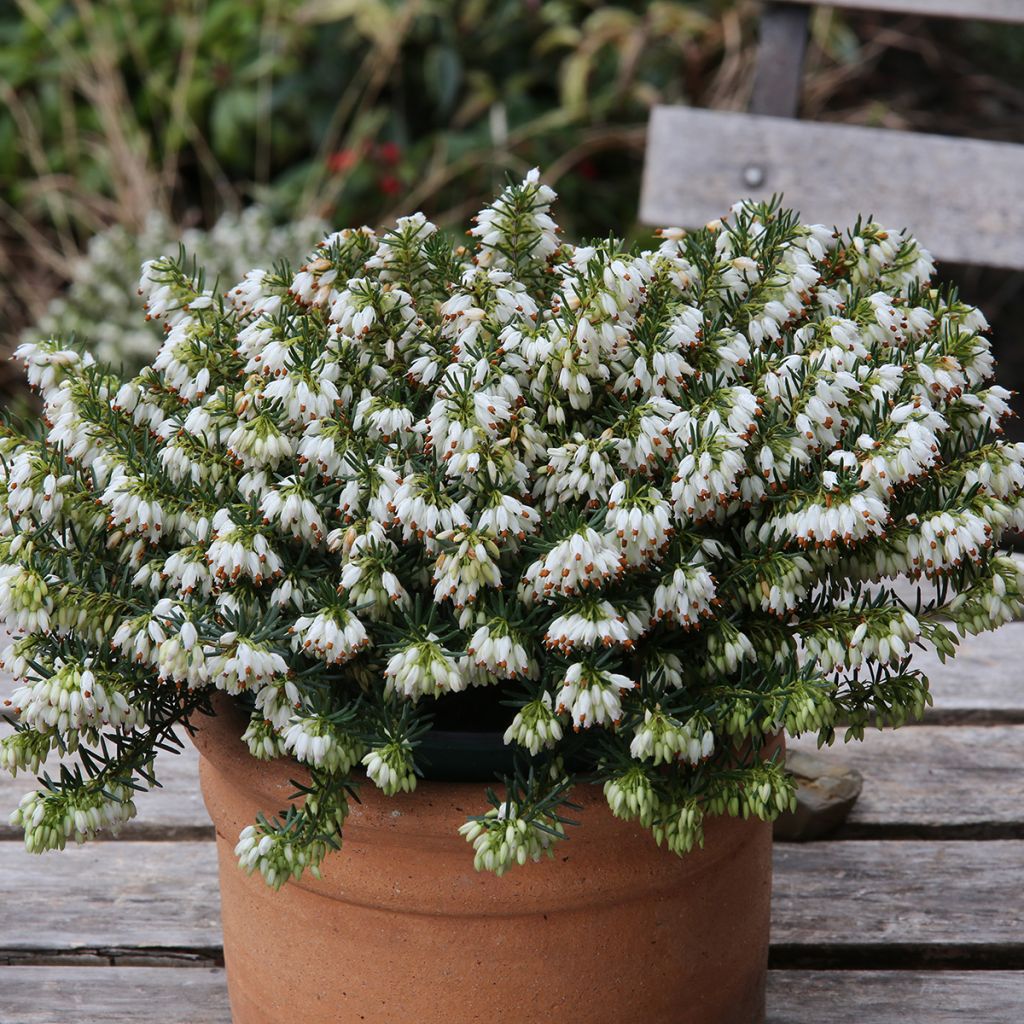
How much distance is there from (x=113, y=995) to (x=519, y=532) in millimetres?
615

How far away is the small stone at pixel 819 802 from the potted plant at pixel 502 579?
33cm

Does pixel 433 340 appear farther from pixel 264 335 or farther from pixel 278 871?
pixel 278 871

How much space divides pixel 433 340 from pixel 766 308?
0.26 metres

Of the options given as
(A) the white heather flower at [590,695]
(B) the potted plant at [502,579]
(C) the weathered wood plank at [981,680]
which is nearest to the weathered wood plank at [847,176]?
(C) the weathered wood plank at [981,680]

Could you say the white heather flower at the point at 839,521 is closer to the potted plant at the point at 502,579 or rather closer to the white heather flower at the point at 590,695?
the potted plant at the point at 502,579

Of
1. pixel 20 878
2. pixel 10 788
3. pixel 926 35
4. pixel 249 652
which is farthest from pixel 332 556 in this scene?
pixel 926 35

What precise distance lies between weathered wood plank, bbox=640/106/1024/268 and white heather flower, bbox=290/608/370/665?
218 centimetres

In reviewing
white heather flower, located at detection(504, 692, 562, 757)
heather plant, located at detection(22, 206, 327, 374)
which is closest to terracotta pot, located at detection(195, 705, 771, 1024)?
white heather flower, located at detection(504, 692, 562, 757)

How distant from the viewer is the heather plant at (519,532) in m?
0.91

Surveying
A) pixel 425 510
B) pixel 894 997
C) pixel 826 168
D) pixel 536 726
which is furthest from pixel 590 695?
pixel 826 168

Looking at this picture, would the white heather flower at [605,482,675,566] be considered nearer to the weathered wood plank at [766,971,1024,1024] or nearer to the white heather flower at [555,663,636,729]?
the white heather flower at [555,663,636,729]

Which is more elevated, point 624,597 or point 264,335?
point 264,335

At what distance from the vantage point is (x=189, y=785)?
5.02ft

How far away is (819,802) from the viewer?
141 cm
